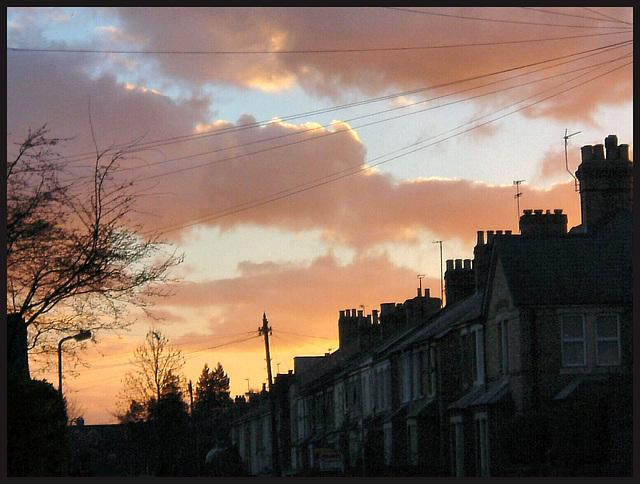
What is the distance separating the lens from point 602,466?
30.5 meters

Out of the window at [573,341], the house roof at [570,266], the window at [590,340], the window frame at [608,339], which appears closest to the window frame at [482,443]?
the window at [573,341]

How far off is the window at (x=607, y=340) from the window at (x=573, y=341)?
1.53 ft

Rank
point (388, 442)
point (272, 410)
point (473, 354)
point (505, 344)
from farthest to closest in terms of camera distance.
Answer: point (272, 410)
point (388, 442)
point (473, 354)
point (505, 344)

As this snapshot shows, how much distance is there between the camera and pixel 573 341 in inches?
1347

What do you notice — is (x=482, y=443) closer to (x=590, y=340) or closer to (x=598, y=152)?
(x=590, y=340)

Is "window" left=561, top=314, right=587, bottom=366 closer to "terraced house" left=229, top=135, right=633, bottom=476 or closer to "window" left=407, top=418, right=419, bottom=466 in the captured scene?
"terraced house" left=229, top=135, right=633, bottom=476

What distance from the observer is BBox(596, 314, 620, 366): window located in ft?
111

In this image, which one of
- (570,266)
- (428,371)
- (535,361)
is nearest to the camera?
(535,361)

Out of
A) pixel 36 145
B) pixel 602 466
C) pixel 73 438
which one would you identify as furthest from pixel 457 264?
pixel 36 145

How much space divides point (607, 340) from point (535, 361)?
2.37 m

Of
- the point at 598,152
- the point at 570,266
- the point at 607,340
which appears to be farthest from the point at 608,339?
the point at 598,152

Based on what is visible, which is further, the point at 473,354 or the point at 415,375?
the point at 415,375

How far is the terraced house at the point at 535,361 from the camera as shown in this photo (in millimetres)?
31172

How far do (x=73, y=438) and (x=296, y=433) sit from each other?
58.6ft
